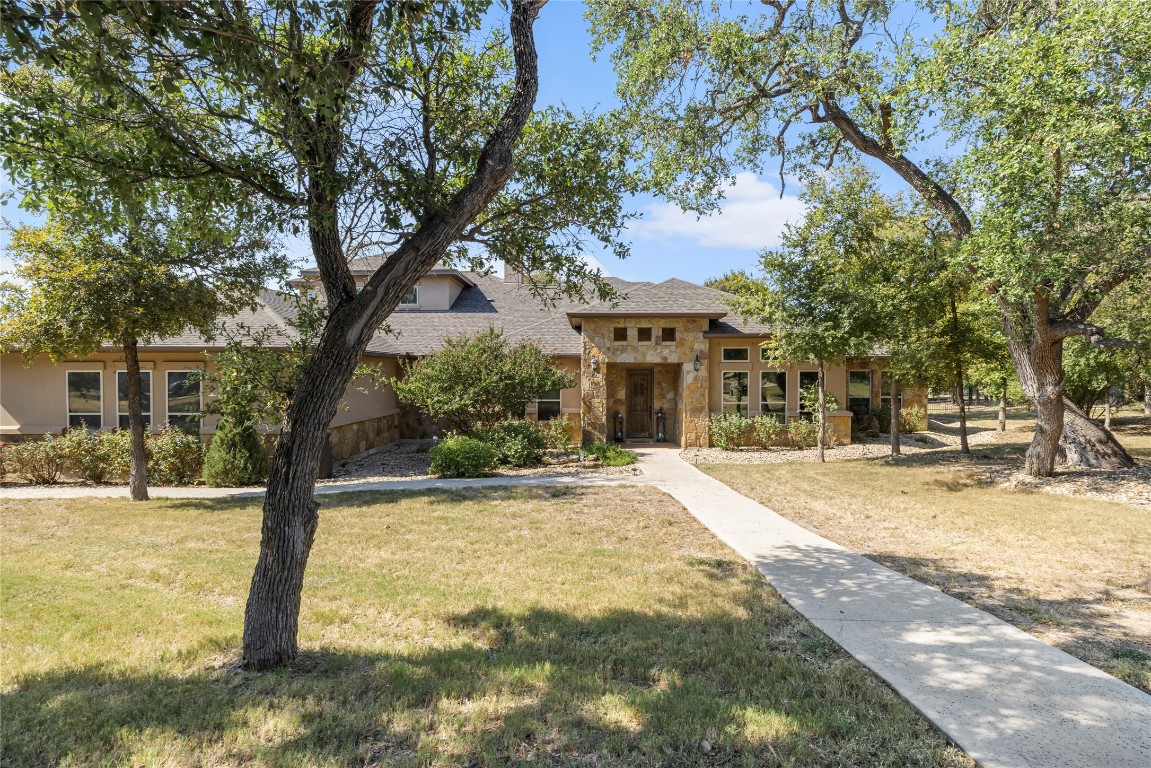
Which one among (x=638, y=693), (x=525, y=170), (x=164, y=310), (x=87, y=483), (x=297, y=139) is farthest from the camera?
(x=87, y=483)

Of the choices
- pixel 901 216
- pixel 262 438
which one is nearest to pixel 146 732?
pixel 262 438

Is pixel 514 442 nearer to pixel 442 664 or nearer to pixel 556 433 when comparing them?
pixel 556 433

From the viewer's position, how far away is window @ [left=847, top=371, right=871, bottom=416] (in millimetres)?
19828

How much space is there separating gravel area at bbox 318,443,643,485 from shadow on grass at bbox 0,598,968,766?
28.3 feet

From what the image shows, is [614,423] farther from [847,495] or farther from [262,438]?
[262,438]

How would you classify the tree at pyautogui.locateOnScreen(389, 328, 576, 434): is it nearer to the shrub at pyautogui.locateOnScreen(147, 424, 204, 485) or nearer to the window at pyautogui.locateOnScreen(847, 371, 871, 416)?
the shrub at pyautogui.locateOnScreen(147, 424, 204, 485)

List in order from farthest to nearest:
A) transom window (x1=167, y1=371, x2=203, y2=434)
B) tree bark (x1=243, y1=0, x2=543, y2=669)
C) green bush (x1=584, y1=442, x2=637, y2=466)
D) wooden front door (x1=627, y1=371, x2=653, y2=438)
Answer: wooden front door (x1=627, y1=371, x2=653, y2=438), green bush (x1=584, y1=442, x2=637, y2=466), transom window (x1=167, y1=371, x2=203, y2=434), tree bark (x1=243, y1=0, x2=543, y2=669)

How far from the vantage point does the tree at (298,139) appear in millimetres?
3512

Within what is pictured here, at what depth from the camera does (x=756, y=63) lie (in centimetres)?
1176

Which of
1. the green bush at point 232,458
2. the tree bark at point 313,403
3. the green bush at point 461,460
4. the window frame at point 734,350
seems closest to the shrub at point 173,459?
the green bush at point 232,458

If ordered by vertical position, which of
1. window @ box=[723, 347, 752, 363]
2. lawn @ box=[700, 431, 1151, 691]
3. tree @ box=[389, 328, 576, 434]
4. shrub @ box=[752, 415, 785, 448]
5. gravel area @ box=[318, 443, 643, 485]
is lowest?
lawn @ box=[700, 431, 1151, 691]

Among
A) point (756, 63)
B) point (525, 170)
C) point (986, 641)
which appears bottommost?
point (986, 641)

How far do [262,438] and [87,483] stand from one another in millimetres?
4103

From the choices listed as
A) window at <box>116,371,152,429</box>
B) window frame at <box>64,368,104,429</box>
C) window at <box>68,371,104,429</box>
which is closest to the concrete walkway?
window at <box>116,371,152,429</box>
